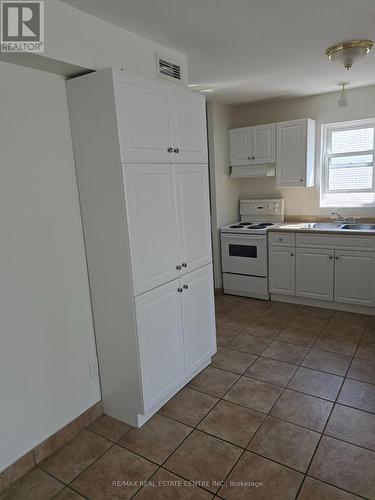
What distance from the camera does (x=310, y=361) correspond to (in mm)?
2883

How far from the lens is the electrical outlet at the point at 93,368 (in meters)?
2.27

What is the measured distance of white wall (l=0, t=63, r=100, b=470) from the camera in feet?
5.75

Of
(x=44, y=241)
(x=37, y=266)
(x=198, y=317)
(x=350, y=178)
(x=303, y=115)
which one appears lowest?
(x=198, y=317)

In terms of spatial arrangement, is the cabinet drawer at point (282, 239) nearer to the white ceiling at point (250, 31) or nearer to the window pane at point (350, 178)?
the window pane at point (350, 178)

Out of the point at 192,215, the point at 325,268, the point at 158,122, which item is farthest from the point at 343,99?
the point at 158,122

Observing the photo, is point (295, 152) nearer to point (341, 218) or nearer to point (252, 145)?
point (252, 145)

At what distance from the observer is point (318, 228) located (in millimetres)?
3977

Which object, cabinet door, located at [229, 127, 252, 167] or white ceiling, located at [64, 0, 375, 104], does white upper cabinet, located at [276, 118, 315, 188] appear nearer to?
cabinet door, located at [229, 127, 252, 167]

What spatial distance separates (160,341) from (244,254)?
91.2 inches

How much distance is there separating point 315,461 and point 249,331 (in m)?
1.65

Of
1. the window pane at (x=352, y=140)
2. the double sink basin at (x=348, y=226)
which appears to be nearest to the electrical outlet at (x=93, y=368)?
the double sink basin at (x=348, y=226)

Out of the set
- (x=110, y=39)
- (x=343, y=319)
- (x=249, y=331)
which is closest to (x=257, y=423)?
(x=249, y=331)

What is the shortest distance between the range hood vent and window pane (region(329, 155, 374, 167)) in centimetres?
73

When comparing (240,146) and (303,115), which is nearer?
(303,115)
